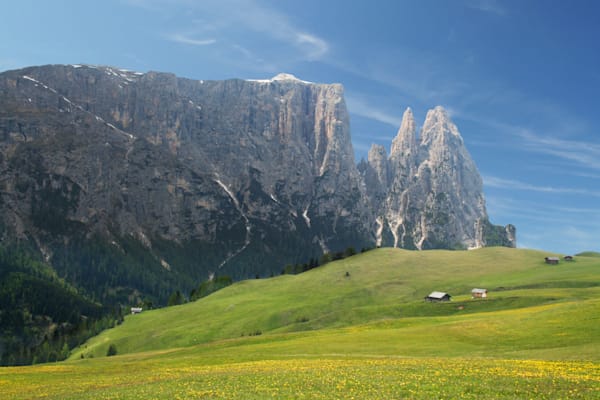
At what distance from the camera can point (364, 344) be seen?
73.7 metres

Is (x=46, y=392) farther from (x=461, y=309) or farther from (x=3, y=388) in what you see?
(x=461, y=309)

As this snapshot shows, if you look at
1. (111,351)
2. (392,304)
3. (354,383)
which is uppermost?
(392,304)

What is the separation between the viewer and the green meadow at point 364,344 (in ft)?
120

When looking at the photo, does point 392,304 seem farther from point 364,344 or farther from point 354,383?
point 354,383

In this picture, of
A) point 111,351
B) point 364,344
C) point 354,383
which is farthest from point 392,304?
point 354,383

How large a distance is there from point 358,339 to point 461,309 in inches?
1729

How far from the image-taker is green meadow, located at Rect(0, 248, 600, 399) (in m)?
36.5

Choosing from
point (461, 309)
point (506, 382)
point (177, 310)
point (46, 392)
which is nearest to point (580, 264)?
point (461, 309)

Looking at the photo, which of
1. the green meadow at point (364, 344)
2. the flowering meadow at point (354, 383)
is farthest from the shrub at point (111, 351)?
the flowering meadow at point (354, 383)

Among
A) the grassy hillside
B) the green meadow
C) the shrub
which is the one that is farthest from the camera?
the shrub

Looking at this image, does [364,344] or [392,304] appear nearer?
[364,344]

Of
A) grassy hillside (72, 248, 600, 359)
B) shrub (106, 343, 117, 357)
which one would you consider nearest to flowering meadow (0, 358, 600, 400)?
grassy hillside (72, 248, 600, 359)

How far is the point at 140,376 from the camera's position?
52500mm

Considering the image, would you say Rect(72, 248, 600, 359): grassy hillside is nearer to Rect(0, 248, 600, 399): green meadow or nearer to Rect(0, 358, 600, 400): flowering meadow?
Rect(0, 248, 600, 399): green meadow
